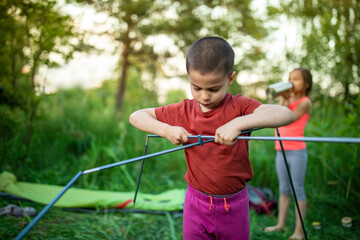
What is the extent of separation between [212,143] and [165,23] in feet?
31.0

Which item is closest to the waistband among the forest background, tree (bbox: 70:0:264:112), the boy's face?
the boy's face

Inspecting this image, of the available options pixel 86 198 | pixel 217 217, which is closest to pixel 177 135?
pixel 217 217

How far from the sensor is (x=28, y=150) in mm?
4285

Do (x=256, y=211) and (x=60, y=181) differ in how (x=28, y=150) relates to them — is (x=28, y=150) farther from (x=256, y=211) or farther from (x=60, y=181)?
(x=256, y=211)

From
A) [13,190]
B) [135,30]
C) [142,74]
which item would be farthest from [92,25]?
[13,190]

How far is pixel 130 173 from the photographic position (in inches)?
171

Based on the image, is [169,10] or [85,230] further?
[169,10]

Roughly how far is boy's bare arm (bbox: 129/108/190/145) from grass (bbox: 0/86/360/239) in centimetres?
146

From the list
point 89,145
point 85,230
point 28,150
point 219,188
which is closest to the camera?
point 219,188

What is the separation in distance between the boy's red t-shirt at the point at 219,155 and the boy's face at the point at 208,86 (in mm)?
101

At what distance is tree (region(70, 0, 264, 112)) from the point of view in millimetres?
10062

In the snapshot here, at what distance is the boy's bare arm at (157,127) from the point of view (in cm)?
147

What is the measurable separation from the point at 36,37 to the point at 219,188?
376 cm

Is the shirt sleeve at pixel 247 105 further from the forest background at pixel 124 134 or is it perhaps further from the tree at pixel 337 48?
the tree at pixel 337 48
